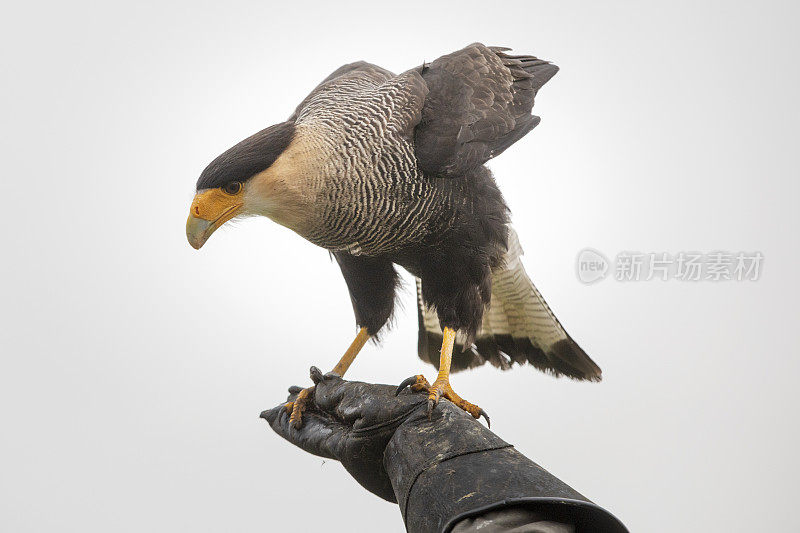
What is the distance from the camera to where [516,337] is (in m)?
2.85

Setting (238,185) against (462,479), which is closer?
(462,479)

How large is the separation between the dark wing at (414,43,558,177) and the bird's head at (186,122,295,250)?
1.43ft

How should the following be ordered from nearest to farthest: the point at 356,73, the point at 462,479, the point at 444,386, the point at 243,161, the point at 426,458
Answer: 1. the point at 462,479
2. the point at 426,458
3. the point at 243,161
4. the point at 444,386
5. the point at 356,73

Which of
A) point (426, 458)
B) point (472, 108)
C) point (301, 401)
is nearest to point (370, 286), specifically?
point (301, 401)

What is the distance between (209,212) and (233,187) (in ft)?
0.29

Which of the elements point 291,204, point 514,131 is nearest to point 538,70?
point 514,131

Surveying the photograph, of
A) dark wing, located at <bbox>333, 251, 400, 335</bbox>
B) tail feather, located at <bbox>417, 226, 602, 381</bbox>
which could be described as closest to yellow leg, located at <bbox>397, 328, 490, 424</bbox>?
dark wing, located at <bbox>333, 251, 400, 335</bbox>

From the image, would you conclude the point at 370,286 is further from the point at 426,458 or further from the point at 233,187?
the point at 426,458

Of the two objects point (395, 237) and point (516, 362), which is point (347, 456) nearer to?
point (395, 237)

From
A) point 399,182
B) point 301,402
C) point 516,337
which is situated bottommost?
point 516,337

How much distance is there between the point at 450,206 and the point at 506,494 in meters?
0.93

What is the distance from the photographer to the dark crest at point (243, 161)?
73.4 inches

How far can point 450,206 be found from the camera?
2174mm

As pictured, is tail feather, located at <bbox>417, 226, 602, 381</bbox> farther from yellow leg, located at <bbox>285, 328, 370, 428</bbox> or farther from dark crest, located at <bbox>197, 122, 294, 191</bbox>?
dark crest, located at <bbox>197, 122, 294, 191</bbox>
